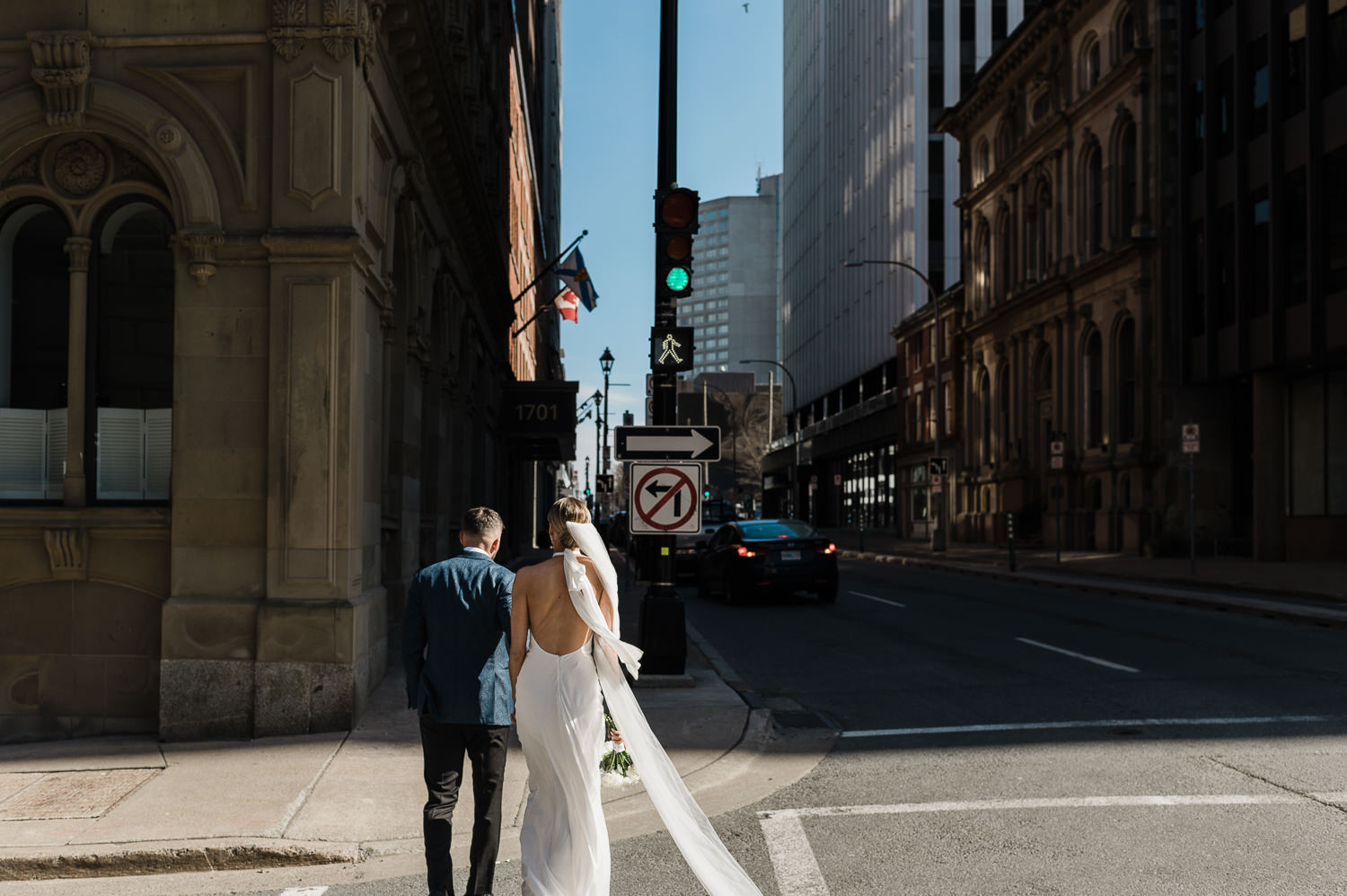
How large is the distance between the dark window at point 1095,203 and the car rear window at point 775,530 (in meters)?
23.2

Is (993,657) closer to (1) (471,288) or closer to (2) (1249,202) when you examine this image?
(1) (471,288)

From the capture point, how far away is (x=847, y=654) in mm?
14773

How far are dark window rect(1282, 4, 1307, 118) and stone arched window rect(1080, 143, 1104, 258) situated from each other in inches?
399

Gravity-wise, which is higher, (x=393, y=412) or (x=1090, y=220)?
(x=1090, y=220)

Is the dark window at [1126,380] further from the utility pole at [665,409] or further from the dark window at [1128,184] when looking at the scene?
the utility pole at [665,409]

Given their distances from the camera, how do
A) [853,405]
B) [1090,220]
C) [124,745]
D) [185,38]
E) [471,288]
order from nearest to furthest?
[124,745]
[185,38]
[471,288]
[1090,220]
[853,405]

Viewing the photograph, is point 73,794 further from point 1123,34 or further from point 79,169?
point 1123,34

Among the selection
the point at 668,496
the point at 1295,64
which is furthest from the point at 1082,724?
the point at 1295,64

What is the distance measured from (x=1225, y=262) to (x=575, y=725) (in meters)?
33.6

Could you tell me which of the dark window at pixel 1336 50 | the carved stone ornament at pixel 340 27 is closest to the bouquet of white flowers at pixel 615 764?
the carved stone ornament at pixel 340 27

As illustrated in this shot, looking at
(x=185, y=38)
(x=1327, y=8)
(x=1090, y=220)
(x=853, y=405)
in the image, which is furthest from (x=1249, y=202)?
(x=853, y=405)

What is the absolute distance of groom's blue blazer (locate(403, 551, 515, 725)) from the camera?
5.53 metres

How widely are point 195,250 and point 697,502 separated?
16.1ft

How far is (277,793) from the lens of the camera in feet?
25.3
